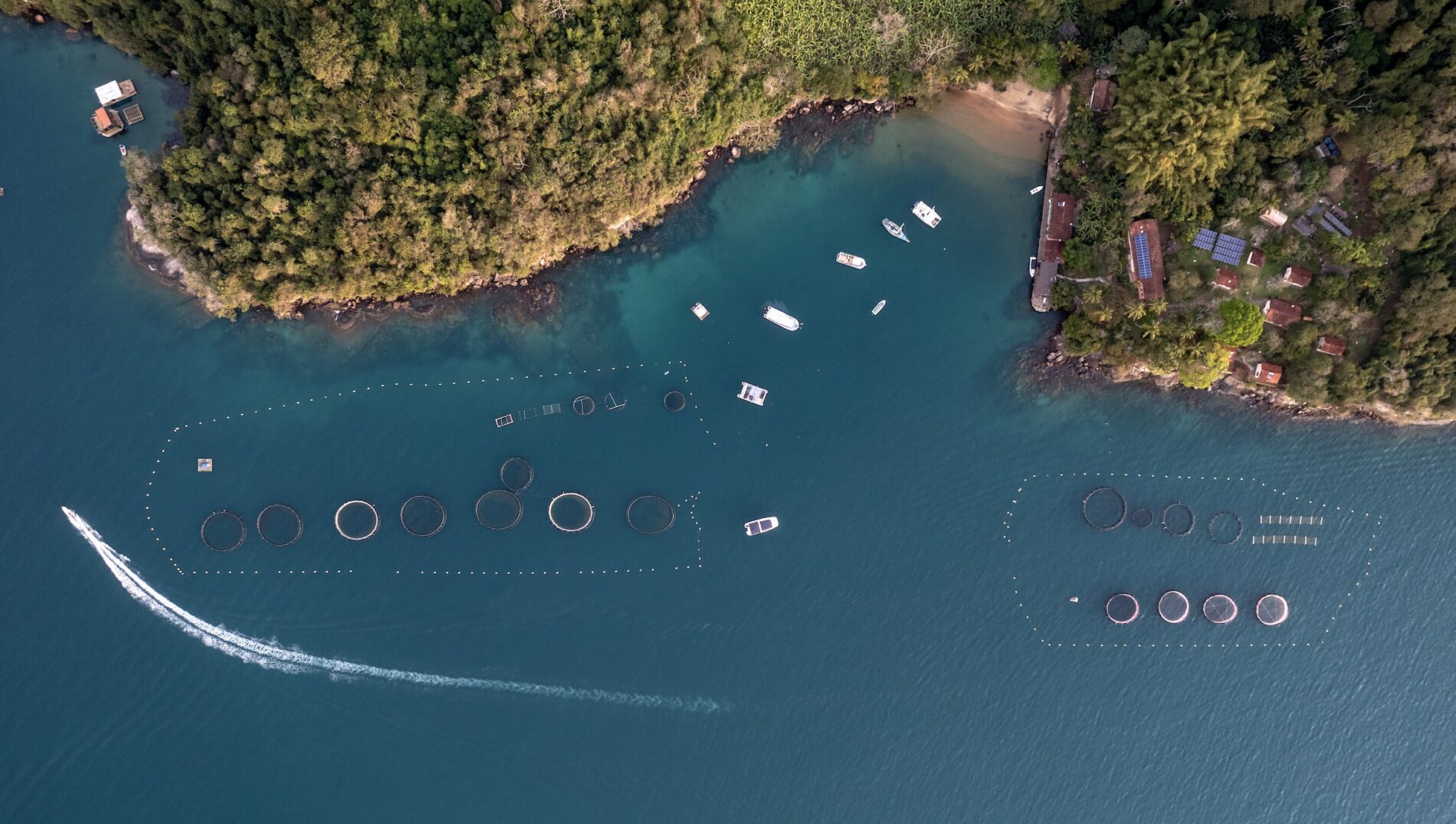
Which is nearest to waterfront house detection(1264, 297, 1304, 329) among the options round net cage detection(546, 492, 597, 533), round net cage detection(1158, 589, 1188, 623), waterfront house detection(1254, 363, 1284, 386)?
waterfront house detection(1254, 363, 1284, 386)

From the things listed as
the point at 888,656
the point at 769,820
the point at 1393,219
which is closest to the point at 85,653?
the point at 769,820

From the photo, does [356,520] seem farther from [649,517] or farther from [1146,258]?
[1146,258]

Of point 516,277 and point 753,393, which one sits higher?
point 516,277

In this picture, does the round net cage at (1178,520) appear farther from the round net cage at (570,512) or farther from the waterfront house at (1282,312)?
the round net cage at (570,512)

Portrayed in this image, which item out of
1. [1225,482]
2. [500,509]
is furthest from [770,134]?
[1225,482]

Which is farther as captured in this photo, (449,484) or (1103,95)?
(449,484)

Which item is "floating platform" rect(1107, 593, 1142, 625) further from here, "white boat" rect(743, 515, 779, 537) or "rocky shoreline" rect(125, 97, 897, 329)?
"rocky shoreline" rect(125, 97, 897, 329)
